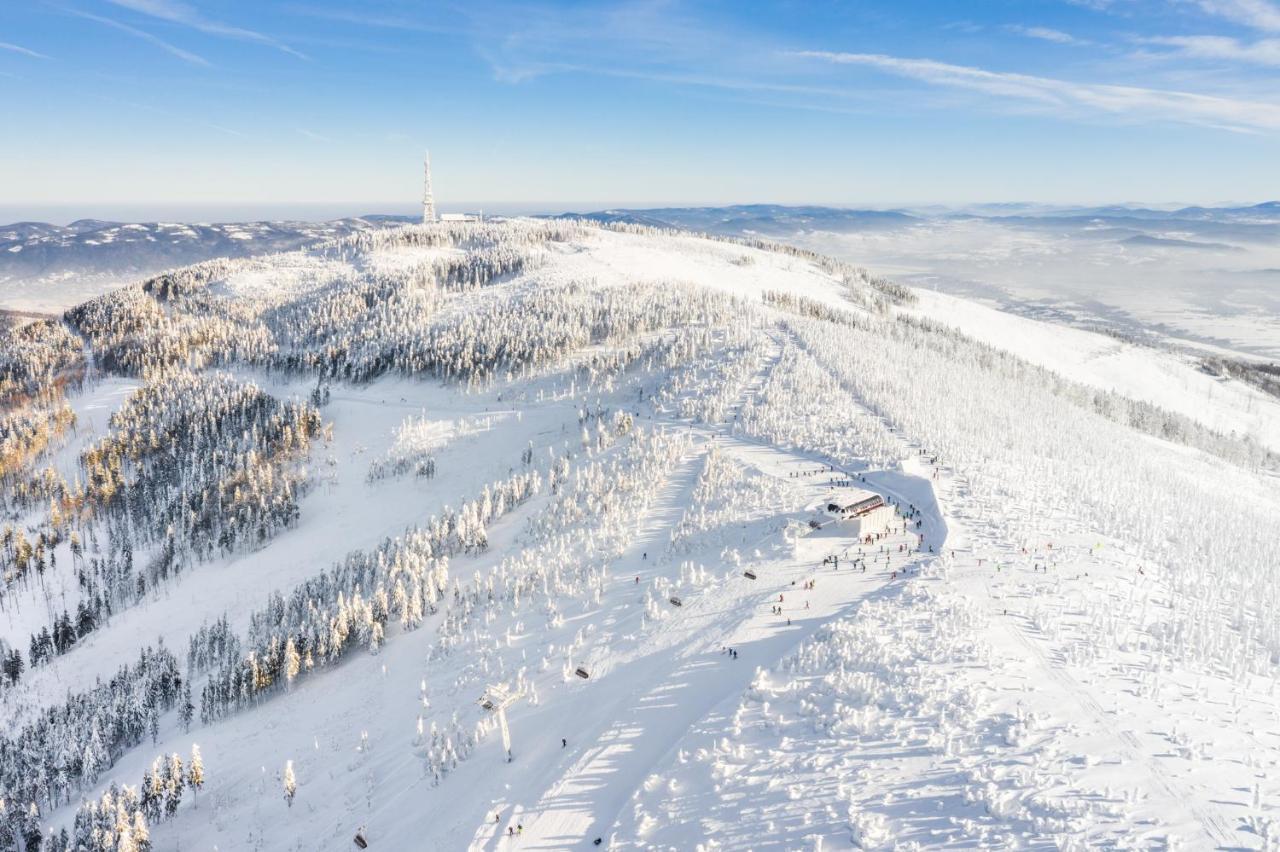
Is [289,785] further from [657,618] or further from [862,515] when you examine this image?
[862,515]

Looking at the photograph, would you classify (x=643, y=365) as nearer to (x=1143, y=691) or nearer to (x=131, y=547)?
(x=131, y=547)

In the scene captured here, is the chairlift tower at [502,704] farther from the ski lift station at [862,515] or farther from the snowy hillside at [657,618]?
the ski lift station at [862,515]

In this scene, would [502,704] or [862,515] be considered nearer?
[502,704]

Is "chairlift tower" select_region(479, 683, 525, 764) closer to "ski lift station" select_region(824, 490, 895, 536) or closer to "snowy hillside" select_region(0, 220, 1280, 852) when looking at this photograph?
"snowy hillside" select_region(0, 220, 1280, 852)

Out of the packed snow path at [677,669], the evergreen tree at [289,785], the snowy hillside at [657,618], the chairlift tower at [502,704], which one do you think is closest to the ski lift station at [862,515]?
the snowy hillside at [657,618]

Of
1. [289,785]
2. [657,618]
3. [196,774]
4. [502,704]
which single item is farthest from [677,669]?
[196,774]

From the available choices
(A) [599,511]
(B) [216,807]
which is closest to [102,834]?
(B) [216,807]
